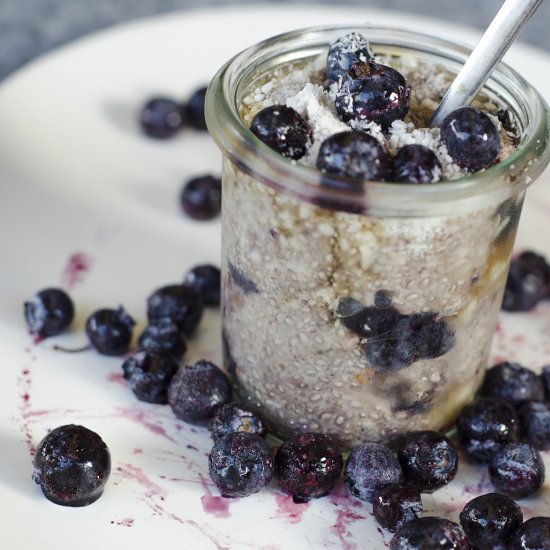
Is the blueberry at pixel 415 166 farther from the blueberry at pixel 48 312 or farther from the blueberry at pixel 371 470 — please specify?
the blueberry at pixel 48 312

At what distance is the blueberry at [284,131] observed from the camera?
0.93m

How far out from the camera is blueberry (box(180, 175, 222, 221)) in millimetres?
1417

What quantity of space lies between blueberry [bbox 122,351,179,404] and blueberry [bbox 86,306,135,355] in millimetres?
57

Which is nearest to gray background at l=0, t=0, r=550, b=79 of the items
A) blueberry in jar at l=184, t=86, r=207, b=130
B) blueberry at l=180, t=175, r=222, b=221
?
blueberry in jar at l=184, t=86, r=207, b=130

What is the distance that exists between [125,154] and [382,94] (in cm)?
67

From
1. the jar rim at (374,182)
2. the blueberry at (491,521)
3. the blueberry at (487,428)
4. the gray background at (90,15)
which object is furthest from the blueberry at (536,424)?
the gray background at (90,15)

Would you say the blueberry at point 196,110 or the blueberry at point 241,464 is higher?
the blueberry at point 241,464

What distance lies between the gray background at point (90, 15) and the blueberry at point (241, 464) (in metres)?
1.12

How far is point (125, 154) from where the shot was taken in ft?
5.04

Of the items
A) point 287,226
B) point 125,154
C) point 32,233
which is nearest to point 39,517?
point 287,226

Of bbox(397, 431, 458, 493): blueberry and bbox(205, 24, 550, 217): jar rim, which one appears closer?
bbox(205, 24, 550, 217): jar rim

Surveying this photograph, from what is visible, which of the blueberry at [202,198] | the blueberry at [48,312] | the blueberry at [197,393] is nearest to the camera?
the blueberry at [197,393]

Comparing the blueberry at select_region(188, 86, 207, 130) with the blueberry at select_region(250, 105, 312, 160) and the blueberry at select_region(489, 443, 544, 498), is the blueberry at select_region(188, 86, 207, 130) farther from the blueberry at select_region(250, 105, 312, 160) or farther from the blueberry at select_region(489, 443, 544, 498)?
the blueberry at select_region(489, 443, 544, 498)

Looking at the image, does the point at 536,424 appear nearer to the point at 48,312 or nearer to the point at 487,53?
the point at 487,53
